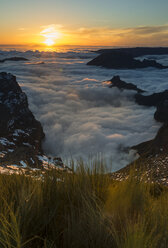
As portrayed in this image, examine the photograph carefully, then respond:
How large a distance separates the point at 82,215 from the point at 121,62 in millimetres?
177154

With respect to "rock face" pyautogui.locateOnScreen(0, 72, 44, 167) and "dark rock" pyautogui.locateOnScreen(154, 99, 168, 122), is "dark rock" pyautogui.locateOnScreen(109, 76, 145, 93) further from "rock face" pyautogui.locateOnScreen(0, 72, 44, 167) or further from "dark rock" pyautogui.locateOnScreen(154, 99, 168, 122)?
"rock face" pyautogui.locateOnScreen(0, 72, 44, 167)

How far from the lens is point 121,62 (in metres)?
168

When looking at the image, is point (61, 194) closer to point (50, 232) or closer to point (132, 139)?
point (50, 232)

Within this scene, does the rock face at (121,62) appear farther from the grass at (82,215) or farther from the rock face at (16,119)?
the grass at (82,215)

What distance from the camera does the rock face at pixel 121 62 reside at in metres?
165

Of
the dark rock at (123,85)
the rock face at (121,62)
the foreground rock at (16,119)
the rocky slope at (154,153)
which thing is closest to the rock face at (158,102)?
the rocky slope at (154,153)

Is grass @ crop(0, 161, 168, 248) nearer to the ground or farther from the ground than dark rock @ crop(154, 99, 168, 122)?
farther from the ground

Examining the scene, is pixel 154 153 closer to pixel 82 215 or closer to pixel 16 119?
pixel 82 215

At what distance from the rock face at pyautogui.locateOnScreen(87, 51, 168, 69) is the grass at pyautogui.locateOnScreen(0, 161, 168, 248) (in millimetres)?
170885

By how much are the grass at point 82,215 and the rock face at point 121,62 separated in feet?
561

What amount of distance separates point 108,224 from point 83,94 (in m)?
149

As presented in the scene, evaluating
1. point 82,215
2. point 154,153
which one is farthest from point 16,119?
point 82,215

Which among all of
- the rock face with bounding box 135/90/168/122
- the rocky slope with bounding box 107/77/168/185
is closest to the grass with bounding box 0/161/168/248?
the rocky slope with bounding box 107/77/168/185

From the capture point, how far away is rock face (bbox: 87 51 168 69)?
6512 inches
